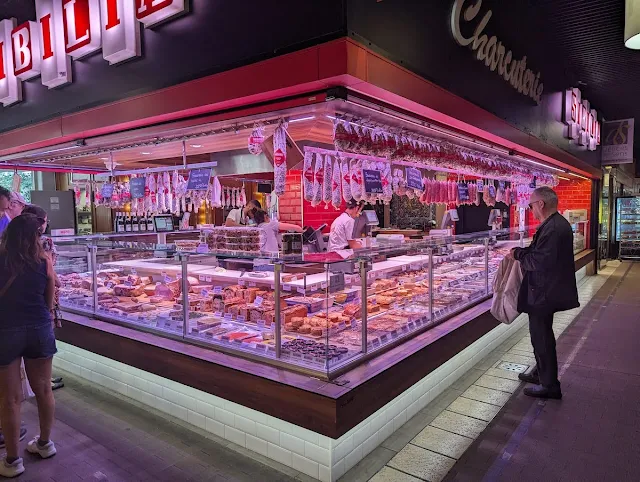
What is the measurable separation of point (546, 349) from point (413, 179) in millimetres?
2746

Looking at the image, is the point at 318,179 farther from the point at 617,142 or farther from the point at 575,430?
the point at 617,142

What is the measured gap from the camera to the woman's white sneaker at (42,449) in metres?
3.52

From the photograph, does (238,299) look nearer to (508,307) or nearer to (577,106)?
(508,307)

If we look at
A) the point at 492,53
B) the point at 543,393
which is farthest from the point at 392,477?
the point at 492,53

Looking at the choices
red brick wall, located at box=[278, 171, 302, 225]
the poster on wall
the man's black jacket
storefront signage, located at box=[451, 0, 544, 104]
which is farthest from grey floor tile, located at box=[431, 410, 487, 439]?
the poster on wall

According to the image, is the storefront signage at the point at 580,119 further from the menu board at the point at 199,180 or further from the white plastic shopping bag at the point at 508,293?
the menu board at the point at 199,180

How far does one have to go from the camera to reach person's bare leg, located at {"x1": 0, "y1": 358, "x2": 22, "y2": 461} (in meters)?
3.31

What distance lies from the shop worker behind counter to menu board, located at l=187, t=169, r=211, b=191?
350 centimetres

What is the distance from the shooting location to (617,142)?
12.9 metres

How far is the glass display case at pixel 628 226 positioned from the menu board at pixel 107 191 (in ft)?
56.3

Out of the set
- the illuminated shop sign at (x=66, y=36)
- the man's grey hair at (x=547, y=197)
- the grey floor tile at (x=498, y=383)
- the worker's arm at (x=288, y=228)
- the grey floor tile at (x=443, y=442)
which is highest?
the illuminated shop sign at (x=66, y=36)

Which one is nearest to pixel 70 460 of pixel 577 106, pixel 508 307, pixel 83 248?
pixel 83 248

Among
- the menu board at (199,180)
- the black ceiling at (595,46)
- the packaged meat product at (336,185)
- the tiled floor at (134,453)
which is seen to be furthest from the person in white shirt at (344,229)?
the tiled floor at (134,453)

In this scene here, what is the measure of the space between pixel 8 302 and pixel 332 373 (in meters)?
2.35
